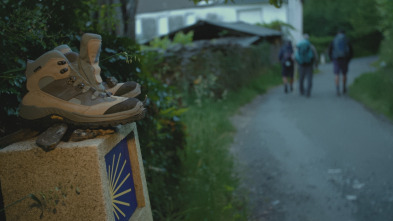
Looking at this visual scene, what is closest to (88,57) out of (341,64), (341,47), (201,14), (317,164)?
(317,164)

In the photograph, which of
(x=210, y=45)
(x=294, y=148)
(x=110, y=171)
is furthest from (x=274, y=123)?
(x=110, y=171)

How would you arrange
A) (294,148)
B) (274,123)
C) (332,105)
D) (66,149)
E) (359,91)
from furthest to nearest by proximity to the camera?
(359,91)
(332,105)
(274,123)
(294,148)
(66,149)

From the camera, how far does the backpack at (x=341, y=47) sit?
1319cm

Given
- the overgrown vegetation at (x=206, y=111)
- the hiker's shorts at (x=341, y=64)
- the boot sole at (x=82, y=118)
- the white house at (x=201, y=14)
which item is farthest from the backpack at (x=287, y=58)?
the white house at (x=201, y=14)

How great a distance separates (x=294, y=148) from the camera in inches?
296

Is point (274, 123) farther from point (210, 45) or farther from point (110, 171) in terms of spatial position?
point (110, 171)

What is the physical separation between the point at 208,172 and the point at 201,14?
32265 mm

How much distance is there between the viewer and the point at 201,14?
120ft

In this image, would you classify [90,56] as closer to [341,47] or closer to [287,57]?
[341,47]

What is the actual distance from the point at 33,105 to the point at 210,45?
1168 cm

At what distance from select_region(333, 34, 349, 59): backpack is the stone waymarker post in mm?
12190

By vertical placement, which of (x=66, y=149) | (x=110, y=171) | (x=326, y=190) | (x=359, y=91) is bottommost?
(x=359, y=91)

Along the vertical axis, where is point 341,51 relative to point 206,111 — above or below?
above

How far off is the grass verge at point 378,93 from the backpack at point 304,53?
67.5 inches
